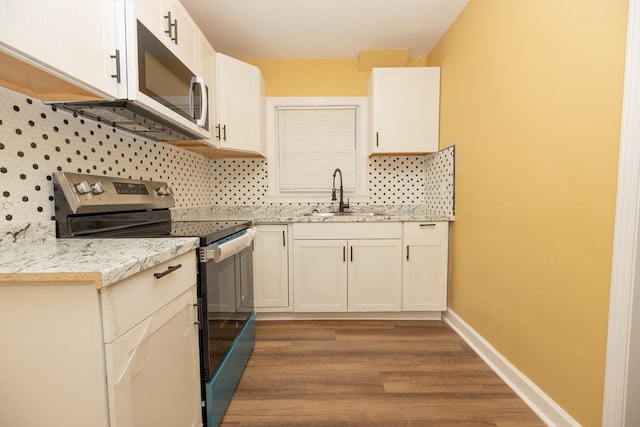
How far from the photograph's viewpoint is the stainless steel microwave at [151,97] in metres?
1.10

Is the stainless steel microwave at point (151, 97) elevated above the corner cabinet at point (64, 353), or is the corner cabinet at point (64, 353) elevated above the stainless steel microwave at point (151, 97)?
the stainless steel microwave at point (151, 97)

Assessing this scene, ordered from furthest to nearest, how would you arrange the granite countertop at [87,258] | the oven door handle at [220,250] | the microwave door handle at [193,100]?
the microwave door handle at [193,100] → the oven door handle at [220,250] → the granite countertop at [87,258]

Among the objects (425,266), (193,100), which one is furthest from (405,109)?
(193,100)

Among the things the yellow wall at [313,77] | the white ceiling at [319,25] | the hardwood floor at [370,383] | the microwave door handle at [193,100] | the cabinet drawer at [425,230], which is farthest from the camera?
the yellow wall at [313,77]

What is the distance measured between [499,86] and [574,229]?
938mm

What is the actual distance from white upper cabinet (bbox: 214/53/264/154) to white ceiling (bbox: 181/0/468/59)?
0.91 ft

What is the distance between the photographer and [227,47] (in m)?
2.56

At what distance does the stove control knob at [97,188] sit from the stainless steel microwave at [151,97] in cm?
32

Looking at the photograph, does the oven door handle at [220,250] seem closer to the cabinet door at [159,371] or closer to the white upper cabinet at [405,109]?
the cabinet door at [159,371]

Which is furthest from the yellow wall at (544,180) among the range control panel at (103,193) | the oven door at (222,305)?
the range control panel at (103,193)

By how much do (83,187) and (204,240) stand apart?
573mm

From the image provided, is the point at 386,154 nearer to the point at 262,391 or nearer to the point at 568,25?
the point at 568,25

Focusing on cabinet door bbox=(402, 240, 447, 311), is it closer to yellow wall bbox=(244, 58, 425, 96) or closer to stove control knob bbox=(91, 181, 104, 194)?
yellow wall bbox=(244, 58, 425, 96)

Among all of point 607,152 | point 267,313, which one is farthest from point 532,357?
point 267,313
